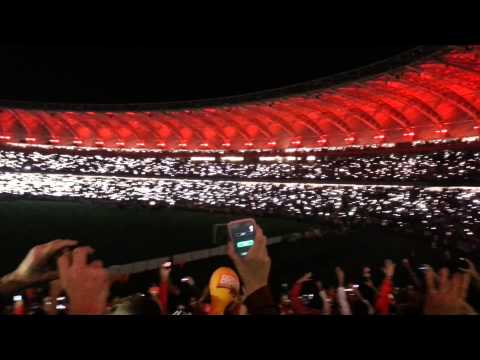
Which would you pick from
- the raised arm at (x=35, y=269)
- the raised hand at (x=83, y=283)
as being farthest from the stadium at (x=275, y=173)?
the raised hand at (x=83, y=283)

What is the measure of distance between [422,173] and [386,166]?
3.16 metres

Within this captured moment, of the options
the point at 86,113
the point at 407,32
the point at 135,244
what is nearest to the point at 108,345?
the point at 407,32

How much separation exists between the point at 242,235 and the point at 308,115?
112 feet

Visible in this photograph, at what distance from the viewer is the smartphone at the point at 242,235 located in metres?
5.70

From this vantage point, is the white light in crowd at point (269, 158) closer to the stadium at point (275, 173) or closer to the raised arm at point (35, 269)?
the stadium at point (275, 173)

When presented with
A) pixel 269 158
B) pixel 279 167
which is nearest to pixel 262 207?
pixel 279 167

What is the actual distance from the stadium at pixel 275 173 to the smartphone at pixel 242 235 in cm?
715

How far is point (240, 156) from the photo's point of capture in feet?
136

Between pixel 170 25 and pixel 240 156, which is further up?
pixel 240 156

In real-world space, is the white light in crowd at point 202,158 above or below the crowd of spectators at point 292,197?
above

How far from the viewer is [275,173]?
3306 cm

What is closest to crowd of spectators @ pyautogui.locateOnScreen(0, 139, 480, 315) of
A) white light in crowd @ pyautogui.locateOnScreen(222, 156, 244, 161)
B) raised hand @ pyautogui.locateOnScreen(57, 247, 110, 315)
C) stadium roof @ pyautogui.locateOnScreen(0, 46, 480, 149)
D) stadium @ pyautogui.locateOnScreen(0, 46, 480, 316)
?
raised hand @ pyautogui.locateOnScreen(57, 247, 110, 315)

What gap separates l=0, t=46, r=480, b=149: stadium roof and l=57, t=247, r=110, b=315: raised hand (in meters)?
17.7

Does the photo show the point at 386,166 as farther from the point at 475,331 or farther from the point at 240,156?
the point at 475,331
